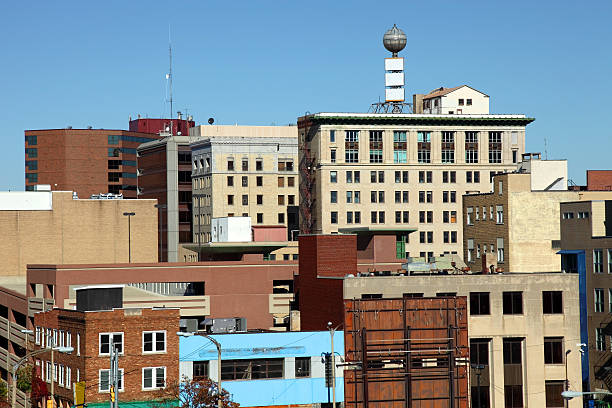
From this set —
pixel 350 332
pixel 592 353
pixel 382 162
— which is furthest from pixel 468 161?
pixel 350 332

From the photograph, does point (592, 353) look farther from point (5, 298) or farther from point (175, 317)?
point (5, 298)

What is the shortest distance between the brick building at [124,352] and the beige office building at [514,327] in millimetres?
15305

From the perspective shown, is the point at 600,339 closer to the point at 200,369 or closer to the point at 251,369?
the point at 251,369

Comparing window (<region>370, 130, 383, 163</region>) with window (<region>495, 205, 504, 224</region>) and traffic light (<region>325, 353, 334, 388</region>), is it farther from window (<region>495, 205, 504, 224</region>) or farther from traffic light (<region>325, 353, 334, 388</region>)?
traffic light (<region>325, 353, 334, 388</region>)

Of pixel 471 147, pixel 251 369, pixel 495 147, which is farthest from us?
pixel 495 147

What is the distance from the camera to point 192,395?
87.2 meters

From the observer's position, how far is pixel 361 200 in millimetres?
181750

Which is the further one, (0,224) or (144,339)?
(0,224)

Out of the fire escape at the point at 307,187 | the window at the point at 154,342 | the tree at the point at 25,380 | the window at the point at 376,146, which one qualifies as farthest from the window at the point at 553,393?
the window at the point at 376,146

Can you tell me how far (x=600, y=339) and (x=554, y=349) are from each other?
11.2 m

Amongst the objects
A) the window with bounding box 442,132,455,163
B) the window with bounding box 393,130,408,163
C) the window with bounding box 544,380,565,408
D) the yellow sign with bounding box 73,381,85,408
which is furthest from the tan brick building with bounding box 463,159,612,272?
the yellow sign with bounding box 73,381,85,408

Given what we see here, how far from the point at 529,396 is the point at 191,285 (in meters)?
50.2

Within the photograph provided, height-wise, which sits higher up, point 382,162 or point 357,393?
point 382,162

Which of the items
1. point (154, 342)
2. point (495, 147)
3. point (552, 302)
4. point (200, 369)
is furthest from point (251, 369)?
point (495, 147)
